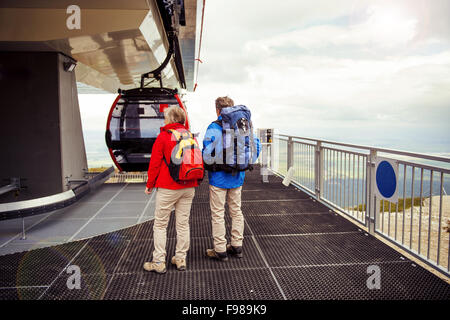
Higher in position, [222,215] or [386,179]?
[386,179]

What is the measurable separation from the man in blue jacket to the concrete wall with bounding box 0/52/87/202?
4.15 meters

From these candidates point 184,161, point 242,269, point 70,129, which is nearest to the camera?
point 184,161

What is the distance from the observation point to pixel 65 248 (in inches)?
173

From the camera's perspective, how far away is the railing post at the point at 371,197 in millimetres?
4719

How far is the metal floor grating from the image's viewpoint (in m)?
3.19

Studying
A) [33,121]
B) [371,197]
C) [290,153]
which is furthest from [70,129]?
[371,197]

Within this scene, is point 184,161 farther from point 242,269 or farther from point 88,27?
point 88,27

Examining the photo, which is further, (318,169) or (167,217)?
(318,169)

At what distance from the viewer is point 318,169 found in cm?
673

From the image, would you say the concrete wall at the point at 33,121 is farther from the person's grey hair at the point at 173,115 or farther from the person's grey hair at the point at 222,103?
the person's grey hair at the point at 222,103

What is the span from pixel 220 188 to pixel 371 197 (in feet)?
7.68

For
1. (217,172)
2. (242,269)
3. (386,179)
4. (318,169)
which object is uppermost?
(217,172)
